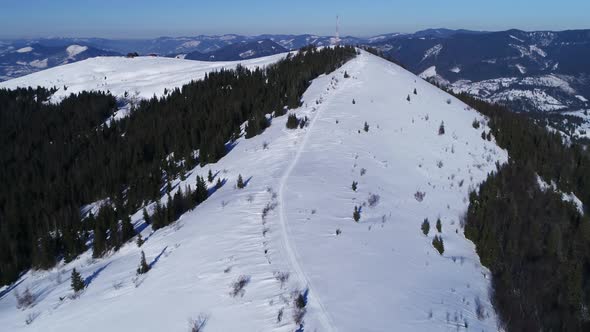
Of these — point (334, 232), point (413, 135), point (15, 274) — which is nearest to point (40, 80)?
point (15, 274)

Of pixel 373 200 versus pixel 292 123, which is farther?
pixel 292 123

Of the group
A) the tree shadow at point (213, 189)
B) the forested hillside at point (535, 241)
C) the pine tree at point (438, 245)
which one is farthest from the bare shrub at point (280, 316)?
the tree shadow at point (213, 189)

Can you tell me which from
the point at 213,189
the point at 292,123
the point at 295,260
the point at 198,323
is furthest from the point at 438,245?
the point at 292,123

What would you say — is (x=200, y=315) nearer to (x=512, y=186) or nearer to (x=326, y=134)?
(x=326, y=134)

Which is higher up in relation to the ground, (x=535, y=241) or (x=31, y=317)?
(x=535, y=241)

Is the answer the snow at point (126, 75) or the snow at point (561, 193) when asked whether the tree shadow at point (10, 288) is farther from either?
the snow at point (126, 75)

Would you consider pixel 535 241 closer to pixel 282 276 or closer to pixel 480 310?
pixel 480 310
